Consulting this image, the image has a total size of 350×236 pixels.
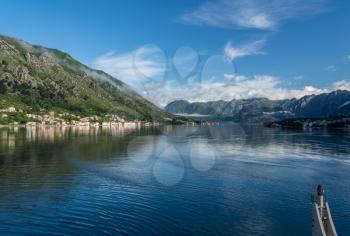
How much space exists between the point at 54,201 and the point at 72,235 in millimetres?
17751

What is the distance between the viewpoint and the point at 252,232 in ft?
165

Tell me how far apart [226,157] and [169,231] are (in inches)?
3377

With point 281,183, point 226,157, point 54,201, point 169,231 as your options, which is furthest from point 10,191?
point 226,157

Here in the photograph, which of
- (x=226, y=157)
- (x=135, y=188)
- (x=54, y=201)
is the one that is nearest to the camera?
(x=54, y=201)

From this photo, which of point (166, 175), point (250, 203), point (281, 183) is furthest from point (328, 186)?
point (166, 175)

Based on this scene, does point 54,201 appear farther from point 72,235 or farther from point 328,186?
point 328,186

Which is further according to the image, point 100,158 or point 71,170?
point 100,158

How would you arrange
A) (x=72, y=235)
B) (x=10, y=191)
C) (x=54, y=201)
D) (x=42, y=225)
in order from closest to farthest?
1. (x=72, y=235)
2. (x=42, y=225)
3. (x=54, y=201)
4. (x=10, y=191)

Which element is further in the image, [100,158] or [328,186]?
[100,158]

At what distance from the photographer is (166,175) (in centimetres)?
9338

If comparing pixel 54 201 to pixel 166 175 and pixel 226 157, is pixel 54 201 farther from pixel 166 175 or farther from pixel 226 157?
pixel 226 157

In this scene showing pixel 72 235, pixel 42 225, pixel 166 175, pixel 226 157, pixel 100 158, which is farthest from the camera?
pixel 226 157

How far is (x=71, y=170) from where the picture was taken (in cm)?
9700

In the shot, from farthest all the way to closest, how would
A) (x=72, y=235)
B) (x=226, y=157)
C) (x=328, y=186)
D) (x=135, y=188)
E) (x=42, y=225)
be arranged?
1. (x=226, y=157)
2. (x=328, y=186)
3. (x=135, y=188)
4. (x=42, y=225)
5. (x=72, y=235)
